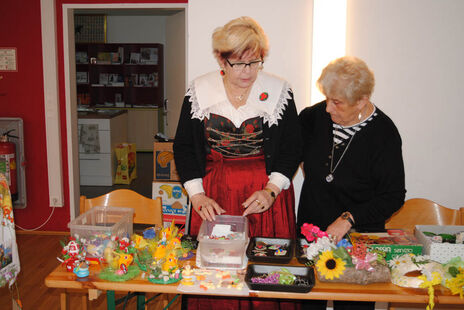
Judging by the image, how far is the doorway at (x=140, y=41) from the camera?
4547 mm

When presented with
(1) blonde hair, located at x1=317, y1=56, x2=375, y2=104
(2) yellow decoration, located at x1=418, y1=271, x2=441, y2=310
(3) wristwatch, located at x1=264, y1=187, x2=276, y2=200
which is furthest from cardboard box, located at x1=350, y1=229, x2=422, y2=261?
(1) blonde hair, located at x1=317, y1=56, x2=375, y2=104

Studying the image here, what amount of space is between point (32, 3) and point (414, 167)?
3.71 m

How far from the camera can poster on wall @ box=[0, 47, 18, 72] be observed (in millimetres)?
4500

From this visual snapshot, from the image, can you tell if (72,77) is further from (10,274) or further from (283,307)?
(283,307)

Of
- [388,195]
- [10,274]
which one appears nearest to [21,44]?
[10,274]

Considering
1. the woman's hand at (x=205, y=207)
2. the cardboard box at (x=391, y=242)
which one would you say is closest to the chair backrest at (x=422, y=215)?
the cardboard box at (x=391, y=242)

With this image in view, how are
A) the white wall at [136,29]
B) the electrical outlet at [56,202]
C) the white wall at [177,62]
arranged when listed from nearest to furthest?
the electrical outlet at [56,202] → the white wall at [177,62] → the white wall at [136,29]

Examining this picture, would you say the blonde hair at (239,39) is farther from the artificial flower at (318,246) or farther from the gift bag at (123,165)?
the gift bag at (123,165)

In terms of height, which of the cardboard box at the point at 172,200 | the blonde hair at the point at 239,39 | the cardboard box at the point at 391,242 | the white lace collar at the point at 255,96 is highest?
the blonde hair at the point at 239,39

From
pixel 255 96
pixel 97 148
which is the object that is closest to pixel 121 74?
pixel 97 148

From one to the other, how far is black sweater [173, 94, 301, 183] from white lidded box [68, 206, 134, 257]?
1.11 feet

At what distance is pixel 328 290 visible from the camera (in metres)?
1.64

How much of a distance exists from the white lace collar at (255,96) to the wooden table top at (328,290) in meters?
0.79

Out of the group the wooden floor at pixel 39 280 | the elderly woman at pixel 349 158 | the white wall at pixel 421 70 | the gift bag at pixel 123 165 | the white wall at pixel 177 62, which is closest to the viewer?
the elderly woman at pixel 349 158
